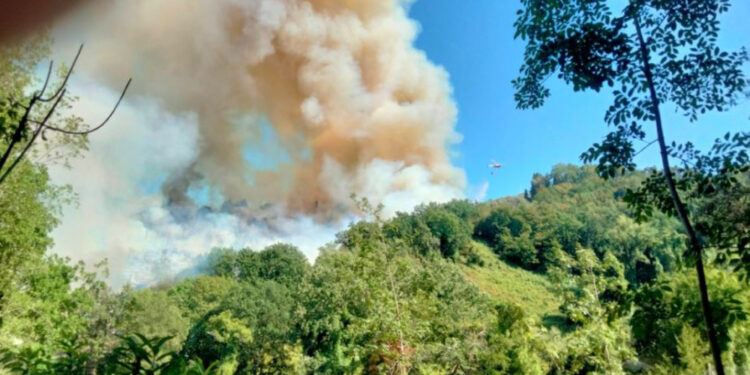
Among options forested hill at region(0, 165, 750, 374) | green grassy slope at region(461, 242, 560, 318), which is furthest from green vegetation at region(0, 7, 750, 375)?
green grassy slope at region(461, 242, 560, 318)

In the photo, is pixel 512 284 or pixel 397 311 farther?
pixel 512 284

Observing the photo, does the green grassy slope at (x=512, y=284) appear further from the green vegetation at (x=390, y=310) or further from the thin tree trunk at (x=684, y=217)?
the thin tree trunk at (x=684, y=217)

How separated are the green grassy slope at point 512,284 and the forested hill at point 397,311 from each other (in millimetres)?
235

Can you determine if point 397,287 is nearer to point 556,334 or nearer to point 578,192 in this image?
point 556,334

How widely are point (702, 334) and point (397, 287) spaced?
9871 mm

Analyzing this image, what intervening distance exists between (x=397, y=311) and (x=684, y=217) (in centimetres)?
357

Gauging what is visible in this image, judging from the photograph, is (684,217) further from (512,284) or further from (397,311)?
(512,284)

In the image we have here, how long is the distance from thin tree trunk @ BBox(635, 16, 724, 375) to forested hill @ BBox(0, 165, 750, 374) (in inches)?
3.4

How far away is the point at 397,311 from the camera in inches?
186

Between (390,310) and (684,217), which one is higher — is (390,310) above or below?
below

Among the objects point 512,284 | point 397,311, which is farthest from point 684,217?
point 512,284

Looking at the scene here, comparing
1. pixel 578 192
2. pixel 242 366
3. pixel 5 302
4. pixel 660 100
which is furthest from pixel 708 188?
pixel 578 192

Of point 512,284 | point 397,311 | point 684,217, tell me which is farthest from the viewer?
point 512,284

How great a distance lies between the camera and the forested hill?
175 cm
